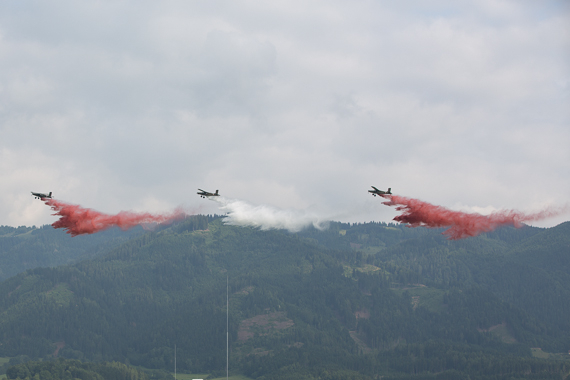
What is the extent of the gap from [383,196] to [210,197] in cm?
5290

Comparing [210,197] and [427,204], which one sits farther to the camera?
[210,197]

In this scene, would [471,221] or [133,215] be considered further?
[133,215]

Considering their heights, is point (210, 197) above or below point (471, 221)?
above

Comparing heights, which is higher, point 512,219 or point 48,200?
point 48,200

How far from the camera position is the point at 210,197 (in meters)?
198

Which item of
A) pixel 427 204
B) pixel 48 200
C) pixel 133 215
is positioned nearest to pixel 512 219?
pixel 427 204

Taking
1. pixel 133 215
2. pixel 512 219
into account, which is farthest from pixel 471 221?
pixel 133 215

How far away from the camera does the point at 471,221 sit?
167625mm

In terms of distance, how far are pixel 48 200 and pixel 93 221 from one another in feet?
42.4

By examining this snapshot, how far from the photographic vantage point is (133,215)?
188 meters

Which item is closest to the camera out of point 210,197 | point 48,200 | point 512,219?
point 512,219

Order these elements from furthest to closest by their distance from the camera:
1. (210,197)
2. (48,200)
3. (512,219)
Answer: (210,197)
(48,200)
(512,219)

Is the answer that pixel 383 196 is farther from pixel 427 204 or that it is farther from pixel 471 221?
pixel 471 221

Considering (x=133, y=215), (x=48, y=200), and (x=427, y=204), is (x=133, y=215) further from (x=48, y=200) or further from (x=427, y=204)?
(x=427, y=204)
